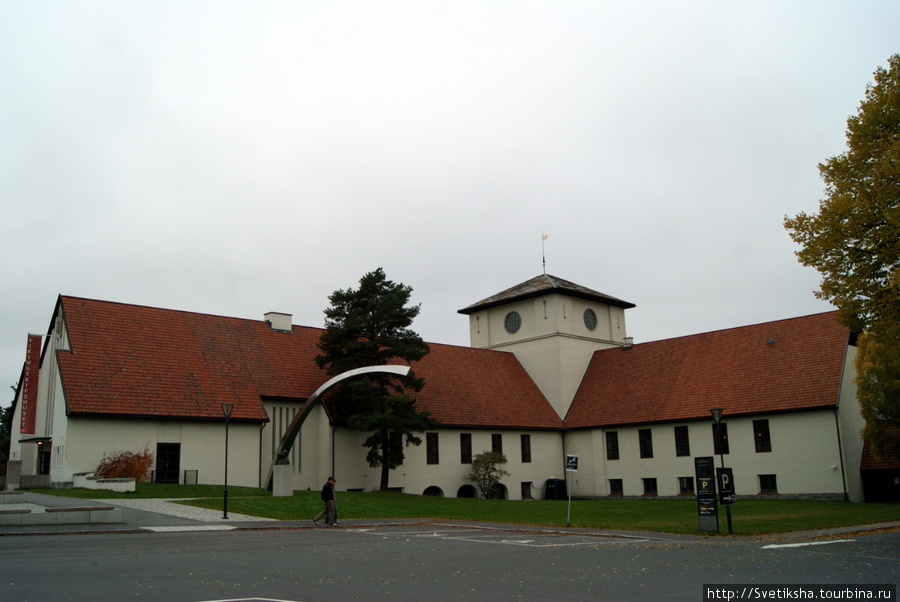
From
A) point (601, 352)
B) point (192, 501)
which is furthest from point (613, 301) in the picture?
point (192, 501)

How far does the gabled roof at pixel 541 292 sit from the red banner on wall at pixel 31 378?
27577mm

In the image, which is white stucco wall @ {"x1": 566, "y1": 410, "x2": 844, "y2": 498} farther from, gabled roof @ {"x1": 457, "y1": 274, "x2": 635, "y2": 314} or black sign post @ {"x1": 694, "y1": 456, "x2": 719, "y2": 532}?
black sign post @ {"x1": 694, "y1": 456, "x2": 719, "y2": 532}

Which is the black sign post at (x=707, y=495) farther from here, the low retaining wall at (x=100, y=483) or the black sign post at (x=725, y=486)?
the low retaining wall at (x=100, y=483)

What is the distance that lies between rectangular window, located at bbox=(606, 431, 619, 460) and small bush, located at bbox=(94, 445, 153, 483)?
82.5 feet

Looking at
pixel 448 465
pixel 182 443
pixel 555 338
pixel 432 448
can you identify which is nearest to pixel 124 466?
pixel 182 443

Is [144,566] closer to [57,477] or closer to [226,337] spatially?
[57,477]

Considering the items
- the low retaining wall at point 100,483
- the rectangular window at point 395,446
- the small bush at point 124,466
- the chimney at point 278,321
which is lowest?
the low retaining wall at point 100,483

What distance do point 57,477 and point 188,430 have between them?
5326 millimetres

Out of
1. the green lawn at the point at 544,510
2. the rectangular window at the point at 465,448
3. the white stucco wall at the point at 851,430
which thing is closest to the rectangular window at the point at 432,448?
the rectangular window at the point at 465,448

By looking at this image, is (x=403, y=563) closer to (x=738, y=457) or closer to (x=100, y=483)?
(x=100, y=483)

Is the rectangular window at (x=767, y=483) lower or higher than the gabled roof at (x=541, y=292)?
lower

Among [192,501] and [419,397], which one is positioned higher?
[419,397]

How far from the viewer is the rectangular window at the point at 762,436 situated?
38688 mm

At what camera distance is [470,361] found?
48.9 meters
